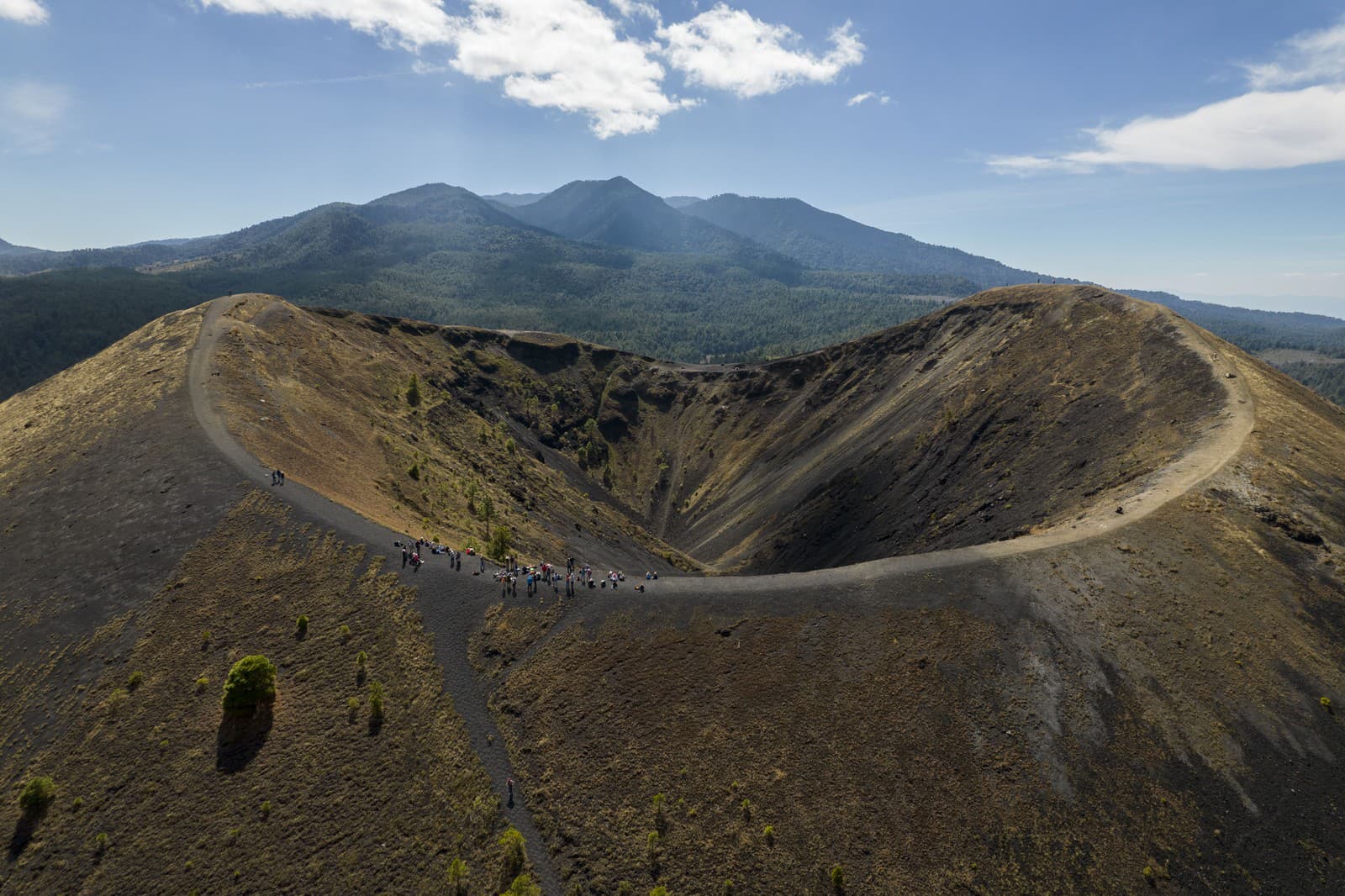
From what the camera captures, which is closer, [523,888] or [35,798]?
[523,888]

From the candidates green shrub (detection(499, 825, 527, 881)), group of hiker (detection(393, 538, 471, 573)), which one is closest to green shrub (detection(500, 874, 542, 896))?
green shrub (detection(499, 825, 527, 881))

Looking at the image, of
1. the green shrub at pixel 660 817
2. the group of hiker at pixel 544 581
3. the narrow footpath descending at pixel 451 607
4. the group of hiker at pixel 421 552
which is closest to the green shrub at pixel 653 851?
the green shrub at pixel 660 817

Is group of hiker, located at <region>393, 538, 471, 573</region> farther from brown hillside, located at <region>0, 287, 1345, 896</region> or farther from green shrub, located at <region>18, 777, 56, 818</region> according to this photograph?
green shrub, located at <region>18, 777, 56, 818</region>

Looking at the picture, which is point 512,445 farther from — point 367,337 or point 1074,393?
point 1074,393

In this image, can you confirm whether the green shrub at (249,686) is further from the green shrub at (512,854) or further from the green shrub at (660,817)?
the green shrub at (660,817)

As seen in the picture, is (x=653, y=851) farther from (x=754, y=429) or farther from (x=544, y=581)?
(x=754, y=429)

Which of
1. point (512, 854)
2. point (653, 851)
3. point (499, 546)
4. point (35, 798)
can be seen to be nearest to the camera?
point (512, 854)

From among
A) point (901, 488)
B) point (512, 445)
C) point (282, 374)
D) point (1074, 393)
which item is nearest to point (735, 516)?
point (901, 488)

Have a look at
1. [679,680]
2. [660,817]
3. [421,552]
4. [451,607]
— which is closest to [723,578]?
[679,680]
